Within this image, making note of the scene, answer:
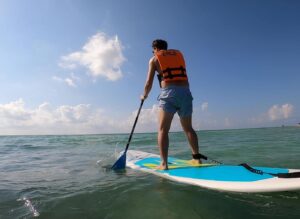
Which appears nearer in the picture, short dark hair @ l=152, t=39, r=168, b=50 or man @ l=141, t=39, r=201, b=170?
man @ l=141, t=39, r=201, b=170

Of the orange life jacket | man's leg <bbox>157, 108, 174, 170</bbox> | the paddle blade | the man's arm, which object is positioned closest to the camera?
man's leg <bbox>157, 108, 174, 170</bbox>

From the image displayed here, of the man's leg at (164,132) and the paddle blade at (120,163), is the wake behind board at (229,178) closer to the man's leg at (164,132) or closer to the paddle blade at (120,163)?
the man's leg at (164,132)

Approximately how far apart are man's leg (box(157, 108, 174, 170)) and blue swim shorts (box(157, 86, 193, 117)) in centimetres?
8

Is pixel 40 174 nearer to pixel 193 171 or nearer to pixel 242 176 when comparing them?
pixel 193 171

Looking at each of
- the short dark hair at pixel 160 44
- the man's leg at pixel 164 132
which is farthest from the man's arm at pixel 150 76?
the man's leg at pixel 164 132

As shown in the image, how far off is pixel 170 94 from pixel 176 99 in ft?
0.42

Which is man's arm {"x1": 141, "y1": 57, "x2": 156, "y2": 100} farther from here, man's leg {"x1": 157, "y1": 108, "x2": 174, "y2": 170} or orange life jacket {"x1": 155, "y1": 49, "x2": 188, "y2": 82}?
man's leg {"x1": 157, "y1": 108, "x2": 174, "y2": 170}

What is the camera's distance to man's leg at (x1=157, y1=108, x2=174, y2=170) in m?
4.18

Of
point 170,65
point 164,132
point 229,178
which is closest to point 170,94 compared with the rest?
point 170,65

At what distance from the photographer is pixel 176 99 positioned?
13.9 ft

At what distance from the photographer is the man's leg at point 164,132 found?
418 centimetres

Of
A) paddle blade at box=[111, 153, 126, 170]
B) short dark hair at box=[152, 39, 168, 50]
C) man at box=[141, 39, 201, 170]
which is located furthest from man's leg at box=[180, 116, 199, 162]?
paddle blade at box=[111, 153, 126, 170]

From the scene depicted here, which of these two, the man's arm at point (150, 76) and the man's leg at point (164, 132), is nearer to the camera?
the man's leg at point (164, 132)

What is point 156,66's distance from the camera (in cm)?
446
